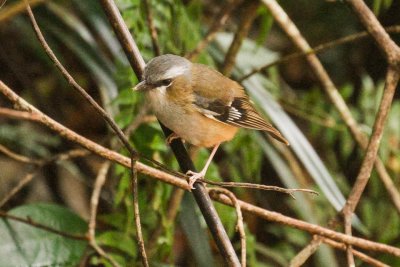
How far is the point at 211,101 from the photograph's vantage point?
284 centimetres

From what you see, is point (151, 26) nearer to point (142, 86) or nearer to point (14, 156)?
point (142, 86)

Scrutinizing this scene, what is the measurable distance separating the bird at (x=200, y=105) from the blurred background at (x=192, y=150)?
0.13 m

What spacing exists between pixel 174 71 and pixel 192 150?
0.50 metres

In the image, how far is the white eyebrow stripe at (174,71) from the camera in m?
2.56

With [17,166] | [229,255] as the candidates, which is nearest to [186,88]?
[229,255]

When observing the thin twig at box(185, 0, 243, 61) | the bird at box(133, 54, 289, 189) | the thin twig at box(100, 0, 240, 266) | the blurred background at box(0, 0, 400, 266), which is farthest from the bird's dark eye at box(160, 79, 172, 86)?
the thin twig at box(185, 0, 243, 61)

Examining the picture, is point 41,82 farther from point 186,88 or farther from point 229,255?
point 229,255

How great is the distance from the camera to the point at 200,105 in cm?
281

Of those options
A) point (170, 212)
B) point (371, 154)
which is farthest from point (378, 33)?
point (170, 212)

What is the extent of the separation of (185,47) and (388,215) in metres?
2.05

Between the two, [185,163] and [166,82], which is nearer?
[185,163]

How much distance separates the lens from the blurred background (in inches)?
110

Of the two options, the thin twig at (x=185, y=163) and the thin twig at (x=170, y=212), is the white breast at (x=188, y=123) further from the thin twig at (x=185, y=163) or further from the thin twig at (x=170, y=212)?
the thin twig at (x=170, y=212)

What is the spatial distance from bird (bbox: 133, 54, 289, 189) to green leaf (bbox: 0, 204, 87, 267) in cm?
58
